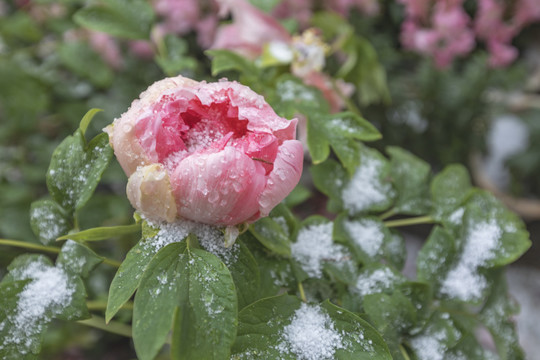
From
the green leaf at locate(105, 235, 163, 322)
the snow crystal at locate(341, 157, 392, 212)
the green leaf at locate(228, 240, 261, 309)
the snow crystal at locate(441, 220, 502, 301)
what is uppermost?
the green leaf at locate(105, 235, 163, 322)

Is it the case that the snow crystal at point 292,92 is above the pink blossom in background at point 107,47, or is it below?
above

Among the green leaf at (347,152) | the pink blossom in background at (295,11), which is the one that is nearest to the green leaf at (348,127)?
the green leaf at (347,152)

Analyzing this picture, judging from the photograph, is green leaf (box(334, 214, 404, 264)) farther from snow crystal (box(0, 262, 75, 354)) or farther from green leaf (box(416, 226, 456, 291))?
snow crystal (box(0, 262, 75, 354))

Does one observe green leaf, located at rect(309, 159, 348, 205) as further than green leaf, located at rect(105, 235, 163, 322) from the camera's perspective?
Yes

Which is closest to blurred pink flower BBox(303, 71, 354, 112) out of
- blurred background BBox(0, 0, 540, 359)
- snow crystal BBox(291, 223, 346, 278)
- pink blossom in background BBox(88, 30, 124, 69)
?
blurred background BBox(0, 0, 540, 359)

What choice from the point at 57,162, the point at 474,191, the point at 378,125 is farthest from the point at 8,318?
the point at 378,125

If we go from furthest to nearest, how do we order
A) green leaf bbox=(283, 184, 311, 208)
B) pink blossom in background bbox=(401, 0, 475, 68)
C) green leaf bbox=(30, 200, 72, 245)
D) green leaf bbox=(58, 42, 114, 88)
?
pink blossom in background bbox=(401, 0, 475, 68), green leaf bbox=(58, 42, 114, 88), green leaf bbox=(283, 184, 311, 208), green leaf bbox=(30, 200, 72, 245)

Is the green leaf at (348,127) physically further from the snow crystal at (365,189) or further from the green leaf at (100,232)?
the green leaf at (100,232)
